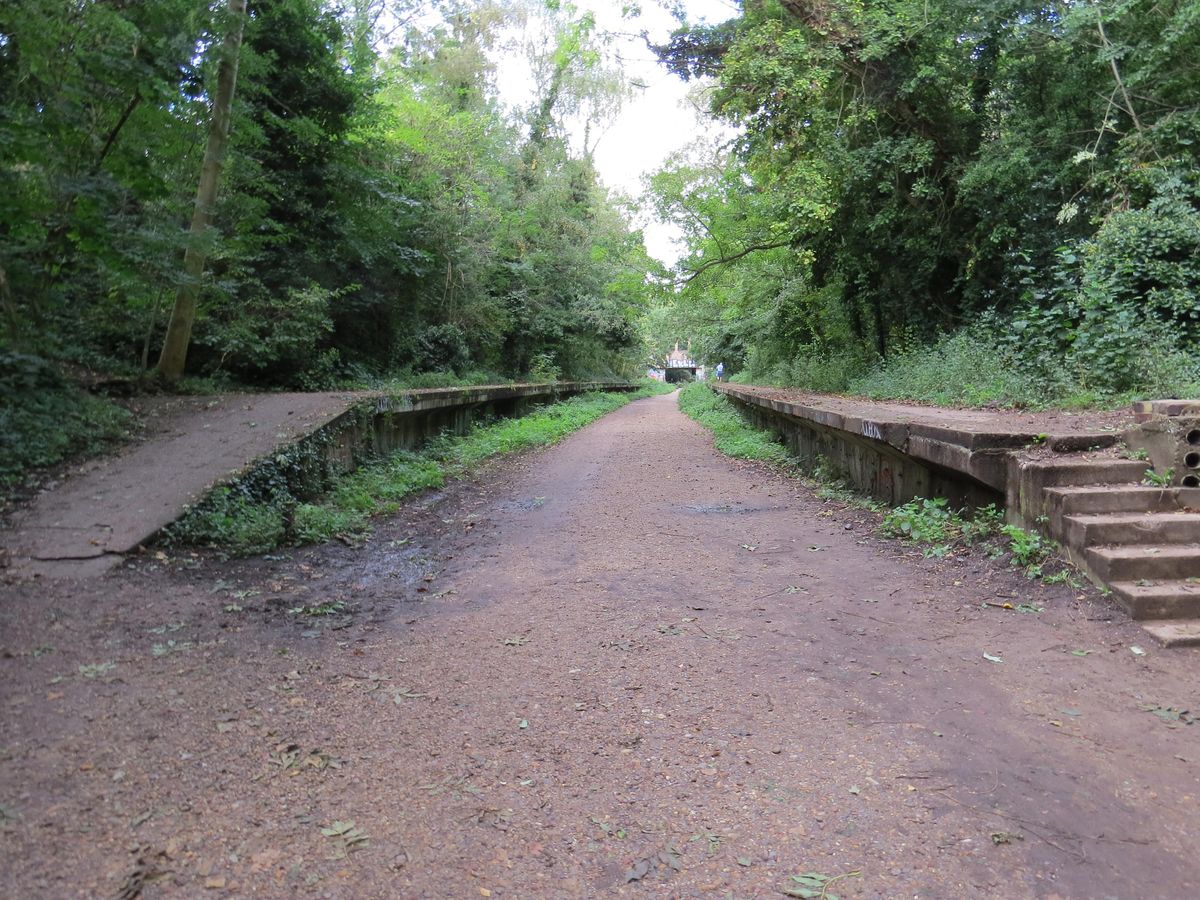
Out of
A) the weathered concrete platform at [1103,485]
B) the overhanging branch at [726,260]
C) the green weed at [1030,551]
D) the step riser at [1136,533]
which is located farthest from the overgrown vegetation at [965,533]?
the overhanging branch at [726,260]

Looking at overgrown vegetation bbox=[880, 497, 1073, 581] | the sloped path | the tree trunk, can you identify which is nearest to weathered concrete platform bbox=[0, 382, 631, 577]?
the sloped path

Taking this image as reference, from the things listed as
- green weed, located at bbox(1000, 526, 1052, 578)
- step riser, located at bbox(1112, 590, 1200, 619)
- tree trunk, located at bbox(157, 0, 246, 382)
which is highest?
tree trunk, located at bbox(157, 0, 246, 382)

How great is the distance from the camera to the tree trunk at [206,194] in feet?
31.6

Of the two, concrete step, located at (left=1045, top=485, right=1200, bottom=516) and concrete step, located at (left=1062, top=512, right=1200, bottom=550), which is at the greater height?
concrete step, located at (left=1045, top=485, right=1200, bottom=516)

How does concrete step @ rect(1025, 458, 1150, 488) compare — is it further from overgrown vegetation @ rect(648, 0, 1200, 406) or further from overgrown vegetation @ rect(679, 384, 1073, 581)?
overgrown vegetation @ rect(648, 0, 1200, 406)

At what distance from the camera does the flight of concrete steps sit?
12.8 ft

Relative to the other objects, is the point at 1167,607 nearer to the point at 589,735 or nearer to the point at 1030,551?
the point at 1030,551

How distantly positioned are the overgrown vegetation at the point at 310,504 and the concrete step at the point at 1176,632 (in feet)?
18.2

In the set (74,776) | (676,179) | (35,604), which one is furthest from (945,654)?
(676,179)

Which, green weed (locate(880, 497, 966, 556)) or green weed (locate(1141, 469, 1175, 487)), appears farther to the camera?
green weed (locate(880, 497, 966, 556))

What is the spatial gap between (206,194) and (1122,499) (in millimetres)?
10754

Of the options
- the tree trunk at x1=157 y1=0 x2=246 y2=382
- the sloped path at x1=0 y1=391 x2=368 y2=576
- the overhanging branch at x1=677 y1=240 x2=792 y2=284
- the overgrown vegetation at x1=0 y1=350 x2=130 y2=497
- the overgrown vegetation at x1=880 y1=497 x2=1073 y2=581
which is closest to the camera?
the overgrown vegetation at x1=880 y1=497 x2=1073 y2=581

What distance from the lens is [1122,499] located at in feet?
15.2

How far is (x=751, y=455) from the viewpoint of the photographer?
12.1 metres
